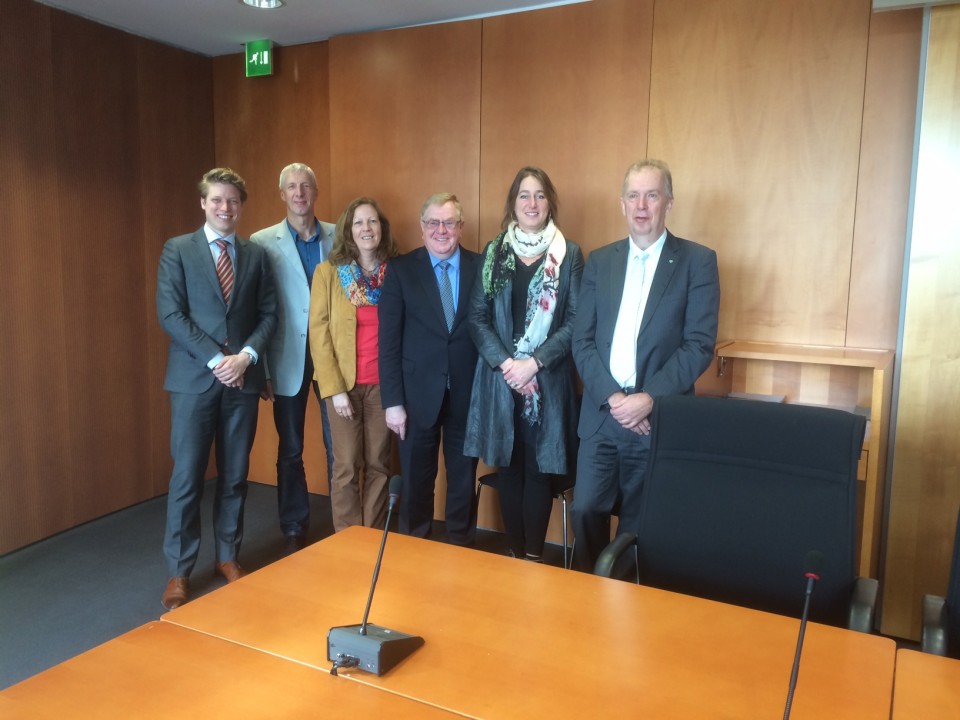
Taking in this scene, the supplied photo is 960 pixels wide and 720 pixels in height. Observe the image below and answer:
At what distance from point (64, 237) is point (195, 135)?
1219 mm

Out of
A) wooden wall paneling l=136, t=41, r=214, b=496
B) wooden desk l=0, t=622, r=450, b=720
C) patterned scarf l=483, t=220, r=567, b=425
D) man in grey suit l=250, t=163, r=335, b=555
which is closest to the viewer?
wooden desk l=0, t=622, r=450, b=720

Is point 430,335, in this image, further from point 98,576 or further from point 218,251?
point 98,576

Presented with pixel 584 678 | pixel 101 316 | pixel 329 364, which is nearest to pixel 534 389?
pixel 329 364

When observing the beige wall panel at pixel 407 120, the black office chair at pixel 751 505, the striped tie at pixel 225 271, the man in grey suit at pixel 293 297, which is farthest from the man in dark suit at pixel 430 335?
the black office chair at pixel 751 505

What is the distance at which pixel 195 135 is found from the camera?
16.4ft

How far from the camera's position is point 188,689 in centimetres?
126

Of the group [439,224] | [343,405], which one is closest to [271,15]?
[439,224]

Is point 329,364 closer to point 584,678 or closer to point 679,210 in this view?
point 679,210

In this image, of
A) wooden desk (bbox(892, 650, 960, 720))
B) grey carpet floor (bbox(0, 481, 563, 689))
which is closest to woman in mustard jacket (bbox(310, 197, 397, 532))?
grey carpet floor (bbox(0, 481, 563, 689))

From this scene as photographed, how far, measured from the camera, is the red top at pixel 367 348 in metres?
3.67

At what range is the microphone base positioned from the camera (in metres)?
1.32

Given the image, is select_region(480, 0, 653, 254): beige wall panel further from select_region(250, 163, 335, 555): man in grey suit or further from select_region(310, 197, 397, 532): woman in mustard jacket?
select_region(250, 163, 335, 555): man in grey suit

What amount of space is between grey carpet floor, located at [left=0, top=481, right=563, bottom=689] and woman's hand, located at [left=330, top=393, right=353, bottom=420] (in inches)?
35.0

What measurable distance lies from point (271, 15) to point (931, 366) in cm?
377
